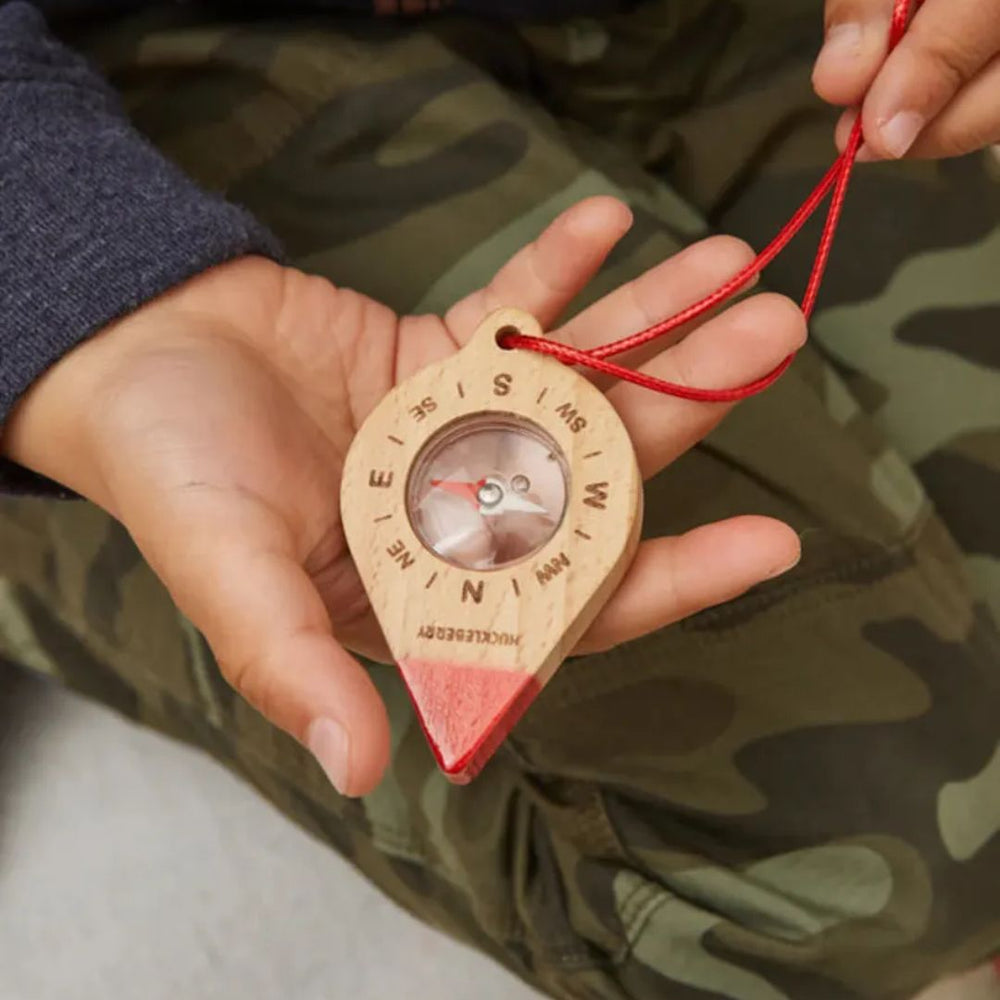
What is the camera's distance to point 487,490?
440mm

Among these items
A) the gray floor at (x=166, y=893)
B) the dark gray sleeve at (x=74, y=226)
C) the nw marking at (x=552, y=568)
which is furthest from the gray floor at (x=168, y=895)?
the nw marking at (x=552, y=568)

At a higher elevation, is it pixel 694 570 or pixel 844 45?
pixel 844 45

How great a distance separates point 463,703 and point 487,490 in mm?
91

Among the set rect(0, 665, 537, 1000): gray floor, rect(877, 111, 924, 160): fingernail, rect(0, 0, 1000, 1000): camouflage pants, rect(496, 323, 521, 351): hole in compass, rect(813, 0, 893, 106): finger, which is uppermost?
rect(813, 0, 893, 106): finger

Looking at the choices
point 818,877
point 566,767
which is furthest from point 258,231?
point 818,877

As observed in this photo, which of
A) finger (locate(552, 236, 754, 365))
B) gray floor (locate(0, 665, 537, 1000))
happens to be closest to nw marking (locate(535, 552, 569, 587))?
finger (locate(552, 236, 754, 365))

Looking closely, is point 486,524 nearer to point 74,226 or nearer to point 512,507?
point 512,507

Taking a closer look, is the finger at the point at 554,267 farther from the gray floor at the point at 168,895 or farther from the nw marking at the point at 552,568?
the gray floor at the point at 168,895

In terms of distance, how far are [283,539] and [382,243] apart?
0.80ft

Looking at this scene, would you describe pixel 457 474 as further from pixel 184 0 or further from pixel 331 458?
pixel 184 0

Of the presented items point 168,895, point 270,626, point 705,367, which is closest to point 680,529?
point 705,367

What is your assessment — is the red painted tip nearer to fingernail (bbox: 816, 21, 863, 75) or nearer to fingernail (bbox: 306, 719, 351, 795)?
fingernail (bbox: 306, 719, 351, 795)

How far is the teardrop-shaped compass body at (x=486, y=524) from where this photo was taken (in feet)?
1.28

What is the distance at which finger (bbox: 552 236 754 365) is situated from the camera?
1.51 ft
